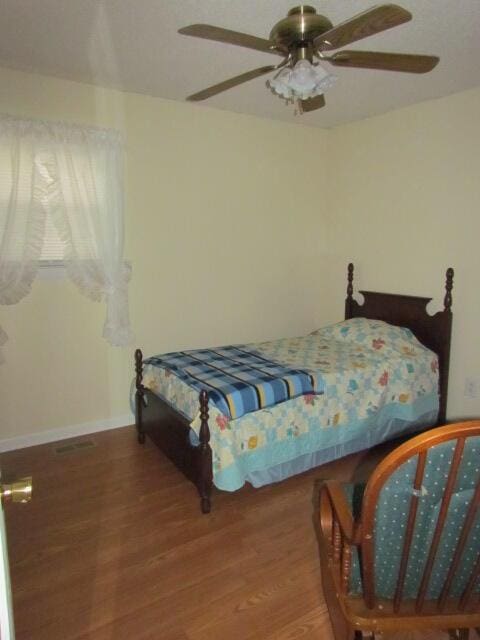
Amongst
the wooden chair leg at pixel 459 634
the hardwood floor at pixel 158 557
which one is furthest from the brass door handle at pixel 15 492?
the wooden chair leg at pixel 459 634

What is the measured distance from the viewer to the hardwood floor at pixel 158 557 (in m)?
1.69

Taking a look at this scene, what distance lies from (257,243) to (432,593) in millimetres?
3051

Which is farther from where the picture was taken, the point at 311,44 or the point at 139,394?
the point at 139,394

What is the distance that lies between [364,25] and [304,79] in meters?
0.26

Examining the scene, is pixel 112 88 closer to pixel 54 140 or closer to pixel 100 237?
pixel 54 140

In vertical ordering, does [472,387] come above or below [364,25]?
below

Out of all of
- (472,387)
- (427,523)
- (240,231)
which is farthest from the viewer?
(240,231)

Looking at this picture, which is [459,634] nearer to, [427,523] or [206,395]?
[427,523]

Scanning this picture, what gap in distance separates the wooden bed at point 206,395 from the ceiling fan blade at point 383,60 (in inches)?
63.9

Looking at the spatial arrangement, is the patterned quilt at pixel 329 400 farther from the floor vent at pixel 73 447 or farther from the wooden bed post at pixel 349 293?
the floor vent at pixel 73 447

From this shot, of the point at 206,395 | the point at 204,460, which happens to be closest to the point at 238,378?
the point at 206,395

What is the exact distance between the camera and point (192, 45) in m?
2.35

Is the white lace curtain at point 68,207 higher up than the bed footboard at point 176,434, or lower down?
higher up

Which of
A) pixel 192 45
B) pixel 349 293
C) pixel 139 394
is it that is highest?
pixel 192 45
